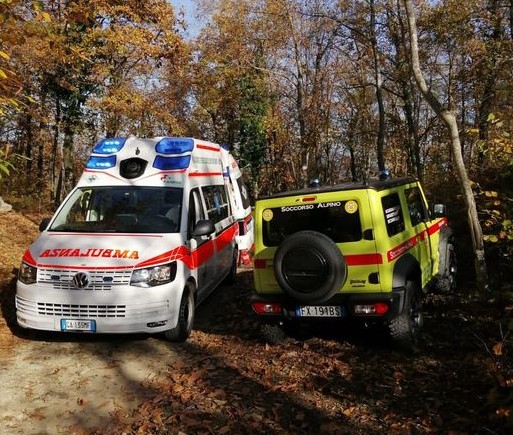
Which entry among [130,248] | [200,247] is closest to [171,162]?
[200,247]

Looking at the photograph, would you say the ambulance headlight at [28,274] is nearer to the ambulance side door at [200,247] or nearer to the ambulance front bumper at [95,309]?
the ambulance front bumper at [95,309]

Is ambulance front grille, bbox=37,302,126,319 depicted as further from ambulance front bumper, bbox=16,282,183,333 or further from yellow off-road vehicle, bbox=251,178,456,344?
yellow off-road vehicle, bbox=251,178,456,344

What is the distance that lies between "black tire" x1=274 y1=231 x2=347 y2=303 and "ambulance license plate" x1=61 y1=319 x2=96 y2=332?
229 cm

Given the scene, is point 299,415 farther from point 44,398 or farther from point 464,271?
point 464,271

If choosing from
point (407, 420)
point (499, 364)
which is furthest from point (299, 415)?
point (499, 364)

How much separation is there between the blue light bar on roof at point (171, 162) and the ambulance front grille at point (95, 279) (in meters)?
2.27

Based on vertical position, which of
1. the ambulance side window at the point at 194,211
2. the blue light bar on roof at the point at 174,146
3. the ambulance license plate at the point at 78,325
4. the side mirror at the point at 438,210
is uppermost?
the blue light bar on roof at the point at 174,146

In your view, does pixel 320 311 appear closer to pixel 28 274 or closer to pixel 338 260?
pixel 338 260

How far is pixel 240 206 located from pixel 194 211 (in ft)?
12.5

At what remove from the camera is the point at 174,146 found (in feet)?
26.6

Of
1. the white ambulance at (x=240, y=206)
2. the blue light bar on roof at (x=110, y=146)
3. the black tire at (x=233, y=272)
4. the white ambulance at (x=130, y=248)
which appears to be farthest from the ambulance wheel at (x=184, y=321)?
the white ambulance at (x=240, y=206)

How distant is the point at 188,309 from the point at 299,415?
2.74m

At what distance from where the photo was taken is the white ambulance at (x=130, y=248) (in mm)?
6098

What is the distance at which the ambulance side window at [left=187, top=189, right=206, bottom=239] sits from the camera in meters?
7.31
